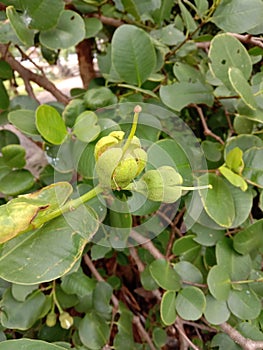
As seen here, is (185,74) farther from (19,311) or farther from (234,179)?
(19,311)

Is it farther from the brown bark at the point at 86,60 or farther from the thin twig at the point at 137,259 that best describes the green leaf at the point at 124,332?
the brown bark at the point at 86,60

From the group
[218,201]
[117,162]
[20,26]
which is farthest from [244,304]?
[20,26]

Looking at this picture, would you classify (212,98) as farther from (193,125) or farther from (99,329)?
(99,329)

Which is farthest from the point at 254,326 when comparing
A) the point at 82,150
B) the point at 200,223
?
the point at 82,150

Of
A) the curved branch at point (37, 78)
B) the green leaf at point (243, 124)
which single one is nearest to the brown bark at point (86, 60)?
the curved branch at point (37, 78)

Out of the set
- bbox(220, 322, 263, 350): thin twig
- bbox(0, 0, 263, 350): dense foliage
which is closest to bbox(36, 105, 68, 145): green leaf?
bbox(0, 0, 263, 350): dense foliage

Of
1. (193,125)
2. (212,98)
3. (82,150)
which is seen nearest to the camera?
(82,150)

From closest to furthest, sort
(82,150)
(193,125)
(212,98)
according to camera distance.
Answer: (82,150)
(212,98)
(193,125)
